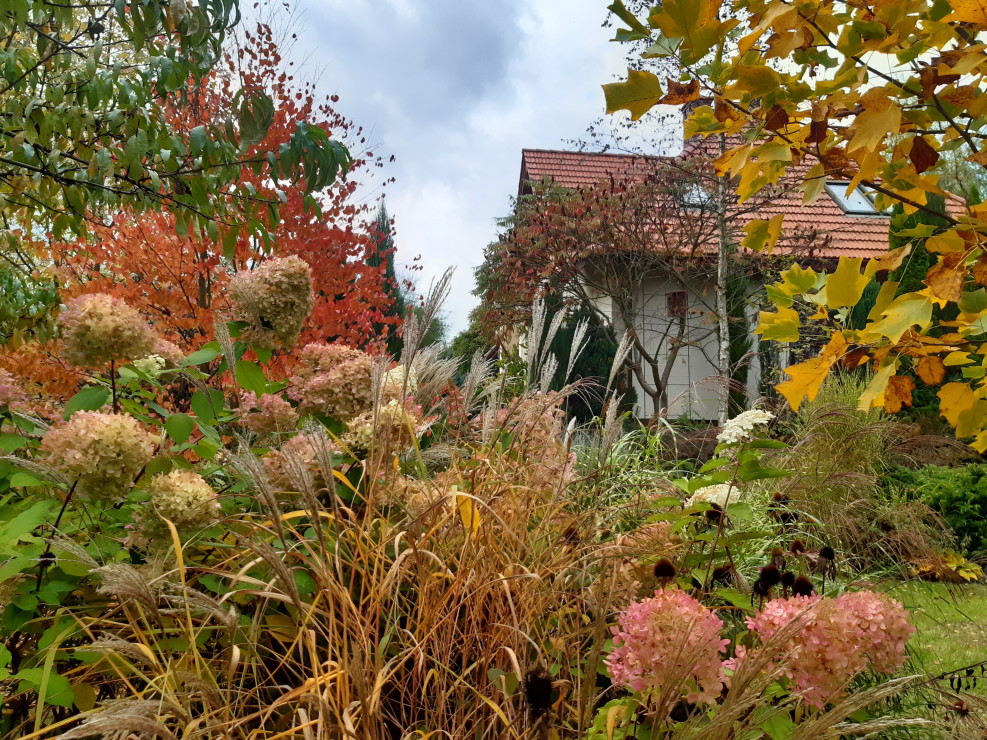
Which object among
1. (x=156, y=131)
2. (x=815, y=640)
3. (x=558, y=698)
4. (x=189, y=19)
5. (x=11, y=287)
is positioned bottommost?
(x=558, y=698)

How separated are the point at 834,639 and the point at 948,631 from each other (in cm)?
223

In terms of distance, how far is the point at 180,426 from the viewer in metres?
1.74

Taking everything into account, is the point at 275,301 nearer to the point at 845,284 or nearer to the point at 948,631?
the point at 845,284

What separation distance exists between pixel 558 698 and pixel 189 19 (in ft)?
7.79

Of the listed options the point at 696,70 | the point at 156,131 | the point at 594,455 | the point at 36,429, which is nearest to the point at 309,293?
the point at 36,429

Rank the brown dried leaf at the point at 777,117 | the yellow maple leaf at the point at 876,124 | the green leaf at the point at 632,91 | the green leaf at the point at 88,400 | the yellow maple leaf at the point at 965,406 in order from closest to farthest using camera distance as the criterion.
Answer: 1. the yellow maple leaf at the point at 876,124
2. the green leaf at the point at 632,91
3. the brown dried leaf at the point at 777,117
4. the yellow maple leaf at the point at 965,406
5. the green leaf at the point at 88,400

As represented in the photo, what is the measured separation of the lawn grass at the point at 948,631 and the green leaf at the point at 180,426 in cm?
242

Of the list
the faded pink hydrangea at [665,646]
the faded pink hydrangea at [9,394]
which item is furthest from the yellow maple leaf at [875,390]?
the faded pink hydrangea at [9,394]

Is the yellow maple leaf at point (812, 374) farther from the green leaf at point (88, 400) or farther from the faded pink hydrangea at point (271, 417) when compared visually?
the green leaf at point (88, 400)

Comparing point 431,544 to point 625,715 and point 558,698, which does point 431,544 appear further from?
point 625,715

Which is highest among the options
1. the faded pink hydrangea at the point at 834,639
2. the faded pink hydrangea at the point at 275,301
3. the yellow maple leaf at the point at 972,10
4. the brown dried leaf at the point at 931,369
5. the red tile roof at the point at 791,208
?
the red tile roof at the point at 791,208

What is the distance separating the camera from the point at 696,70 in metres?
1.27

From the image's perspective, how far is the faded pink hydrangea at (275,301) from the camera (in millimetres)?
2213

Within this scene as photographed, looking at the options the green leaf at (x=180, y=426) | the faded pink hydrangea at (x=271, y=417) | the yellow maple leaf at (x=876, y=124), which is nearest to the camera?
the yellow maple leaf at (x=876, y=124)
